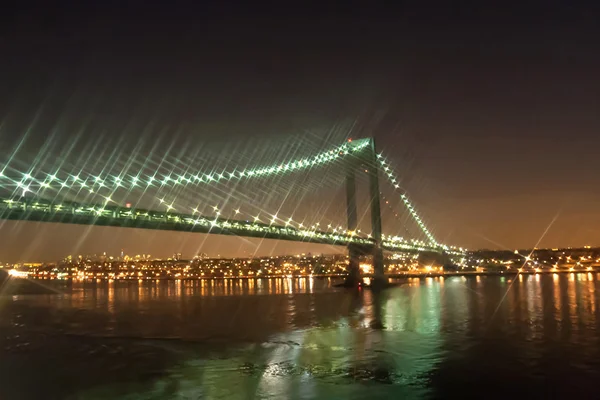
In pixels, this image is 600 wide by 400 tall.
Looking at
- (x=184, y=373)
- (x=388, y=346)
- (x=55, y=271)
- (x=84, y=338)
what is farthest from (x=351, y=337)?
(x=55, y=271)

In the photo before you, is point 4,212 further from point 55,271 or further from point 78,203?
point 55,271

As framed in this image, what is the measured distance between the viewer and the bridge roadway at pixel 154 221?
31688 millimetres

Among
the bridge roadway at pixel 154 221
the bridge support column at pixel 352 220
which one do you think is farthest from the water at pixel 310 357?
the bridge support column at pixel 352 220

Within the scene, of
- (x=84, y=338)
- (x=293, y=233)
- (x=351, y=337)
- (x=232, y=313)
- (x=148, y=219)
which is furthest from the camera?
(x=293, y=233)

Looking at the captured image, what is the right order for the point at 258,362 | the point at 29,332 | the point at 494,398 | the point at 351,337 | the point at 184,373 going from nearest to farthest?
the point at 494,398 → the point at 184,373 → the point at 258,362 → the point at 351,337 → the point at 29,332

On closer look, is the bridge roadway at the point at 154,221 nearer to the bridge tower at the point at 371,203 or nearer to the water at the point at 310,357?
the bridge tower at the point at 371,203

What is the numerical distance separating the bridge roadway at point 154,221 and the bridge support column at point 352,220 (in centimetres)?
102

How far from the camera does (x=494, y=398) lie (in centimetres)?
781

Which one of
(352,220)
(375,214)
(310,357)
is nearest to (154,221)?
(352,220)

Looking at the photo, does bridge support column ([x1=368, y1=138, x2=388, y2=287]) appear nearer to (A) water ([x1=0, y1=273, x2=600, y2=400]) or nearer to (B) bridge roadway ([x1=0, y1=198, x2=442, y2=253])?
(B) bridge roadway ([x1=0, y1=198, x2=442, y2=253])

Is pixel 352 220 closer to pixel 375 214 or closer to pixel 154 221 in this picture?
pixel 375 214

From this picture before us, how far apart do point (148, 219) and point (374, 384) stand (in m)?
31.8

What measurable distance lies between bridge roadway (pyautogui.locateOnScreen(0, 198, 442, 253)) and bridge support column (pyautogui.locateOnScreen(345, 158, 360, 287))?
3.35ft

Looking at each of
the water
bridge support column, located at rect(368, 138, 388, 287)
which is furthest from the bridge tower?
the water
